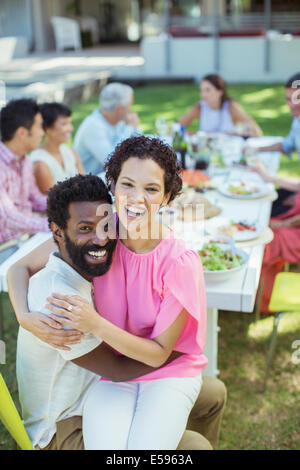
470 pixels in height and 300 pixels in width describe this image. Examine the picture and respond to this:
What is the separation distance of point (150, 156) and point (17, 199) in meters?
1.82

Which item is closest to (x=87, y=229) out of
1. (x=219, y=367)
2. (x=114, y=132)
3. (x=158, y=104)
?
(x=219, y=367)

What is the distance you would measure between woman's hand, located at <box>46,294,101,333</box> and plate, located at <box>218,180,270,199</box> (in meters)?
1.87

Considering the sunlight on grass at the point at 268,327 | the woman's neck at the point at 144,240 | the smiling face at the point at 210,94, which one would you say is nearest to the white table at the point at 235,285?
the woman's neck at the point at 144,240

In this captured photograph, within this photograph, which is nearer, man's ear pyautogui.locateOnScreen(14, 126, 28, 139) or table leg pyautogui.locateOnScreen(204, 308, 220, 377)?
table leg pyautogui.locateOnScreen(204, 308, 220, 377)

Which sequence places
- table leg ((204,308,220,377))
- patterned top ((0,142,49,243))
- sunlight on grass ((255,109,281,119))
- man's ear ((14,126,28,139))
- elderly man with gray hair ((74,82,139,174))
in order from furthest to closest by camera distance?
sunlight on grass ((255,109,281,119)) < elderly man with gray hair ((74,82,139,174)) < man's ear ((14,126,28,139)) < patterned top ((0,142,49,243)) < table leg ((204,308,220,377))

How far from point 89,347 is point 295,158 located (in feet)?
19.0


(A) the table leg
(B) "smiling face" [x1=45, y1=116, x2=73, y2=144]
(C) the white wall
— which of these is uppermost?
(B) "smiling face" [x1=45, y1=116, x2=73, y2=144]

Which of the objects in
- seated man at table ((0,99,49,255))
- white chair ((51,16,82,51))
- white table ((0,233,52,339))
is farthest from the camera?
white chair ((51,16,82,51))

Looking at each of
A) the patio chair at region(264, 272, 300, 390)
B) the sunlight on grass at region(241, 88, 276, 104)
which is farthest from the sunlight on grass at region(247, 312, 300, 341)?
the sunlight on grass at region(241, 88, 276, 104)

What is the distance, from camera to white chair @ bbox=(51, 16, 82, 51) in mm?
15805

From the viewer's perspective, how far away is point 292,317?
3.55 meters

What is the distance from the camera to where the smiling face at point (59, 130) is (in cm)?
371

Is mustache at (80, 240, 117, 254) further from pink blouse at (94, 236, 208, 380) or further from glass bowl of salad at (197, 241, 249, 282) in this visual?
glass bowl of salad at (197, 241, 249, 282)

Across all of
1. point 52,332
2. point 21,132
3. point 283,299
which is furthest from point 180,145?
point 52,332
